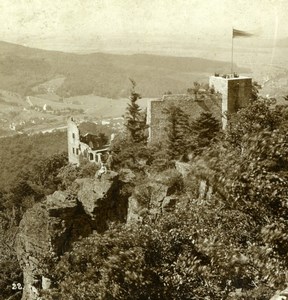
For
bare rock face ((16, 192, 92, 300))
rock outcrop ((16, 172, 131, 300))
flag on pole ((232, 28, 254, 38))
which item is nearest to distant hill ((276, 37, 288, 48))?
flag on pole ((232, 28, 254, 38))

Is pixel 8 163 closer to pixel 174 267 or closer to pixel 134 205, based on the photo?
pixel 134 205

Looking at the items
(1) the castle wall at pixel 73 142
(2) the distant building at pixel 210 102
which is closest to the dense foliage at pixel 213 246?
(2) the distant building at pixel 210 102

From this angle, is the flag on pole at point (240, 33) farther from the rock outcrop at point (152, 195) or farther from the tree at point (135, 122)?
the rock outcrop at point (152, 195)

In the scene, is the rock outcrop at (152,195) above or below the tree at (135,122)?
below

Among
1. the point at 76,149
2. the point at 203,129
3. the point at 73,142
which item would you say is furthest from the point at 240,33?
the point at 73,142

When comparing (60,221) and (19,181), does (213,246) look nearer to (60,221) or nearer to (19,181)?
(60,221)

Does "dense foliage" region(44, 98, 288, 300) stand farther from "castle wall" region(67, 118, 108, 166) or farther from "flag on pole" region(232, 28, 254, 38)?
"castle wall" region(67, 118, 108, 166)

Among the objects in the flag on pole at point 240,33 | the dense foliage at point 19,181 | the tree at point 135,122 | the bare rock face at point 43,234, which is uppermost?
the flag on pole at point 240,33
